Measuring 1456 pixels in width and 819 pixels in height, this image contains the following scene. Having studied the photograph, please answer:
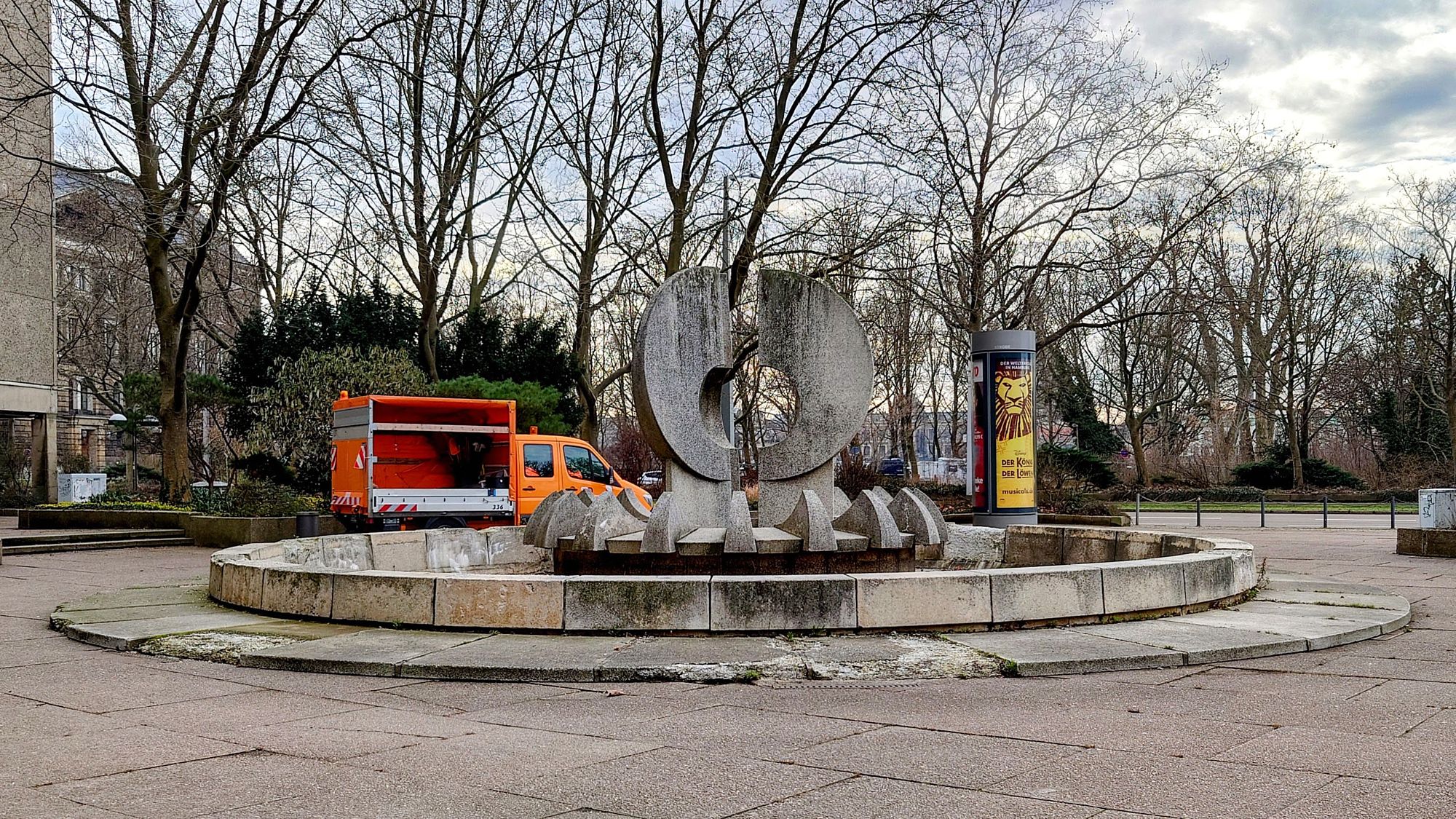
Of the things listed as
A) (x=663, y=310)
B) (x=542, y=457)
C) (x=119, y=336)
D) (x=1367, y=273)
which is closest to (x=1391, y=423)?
(x=1367, y=273)

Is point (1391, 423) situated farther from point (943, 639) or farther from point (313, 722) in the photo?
point (313, 722)

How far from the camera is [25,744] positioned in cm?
588

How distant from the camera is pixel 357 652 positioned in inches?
323

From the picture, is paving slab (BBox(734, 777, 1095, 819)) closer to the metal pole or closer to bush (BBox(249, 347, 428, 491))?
the metal pole

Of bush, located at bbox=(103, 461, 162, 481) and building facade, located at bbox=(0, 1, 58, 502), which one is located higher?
building facade, located at bbox=(0, 1, 58, 502)

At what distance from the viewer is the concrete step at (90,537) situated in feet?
70.9

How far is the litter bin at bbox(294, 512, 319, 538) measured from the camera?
69.0 feet

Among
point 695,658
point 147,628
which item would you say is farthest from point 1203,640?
point 147,628

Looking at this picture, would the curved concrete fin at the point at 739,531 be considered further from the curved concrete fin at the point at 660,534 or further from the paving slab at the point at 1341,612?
the paving slab at the point at 1341,612

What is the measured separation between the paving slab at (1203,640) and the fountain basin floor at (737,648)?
1 centimetres

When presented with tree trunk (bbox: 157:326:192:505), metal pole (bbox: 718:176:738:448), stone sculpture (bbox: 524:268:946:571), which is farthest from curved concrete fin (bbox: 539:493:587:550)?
tree trunk (bbox: 157:326:192:505)

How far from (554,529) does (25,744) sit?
22.0ft

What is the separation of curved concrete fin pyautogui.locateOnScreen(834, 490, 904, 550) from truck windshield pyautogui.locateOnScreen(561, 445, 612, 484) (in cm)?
1098

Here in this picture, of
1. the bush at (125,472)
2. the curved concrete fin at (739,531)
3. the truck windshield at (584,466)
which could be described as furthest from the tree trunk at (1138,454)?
the bush at (125,472)
